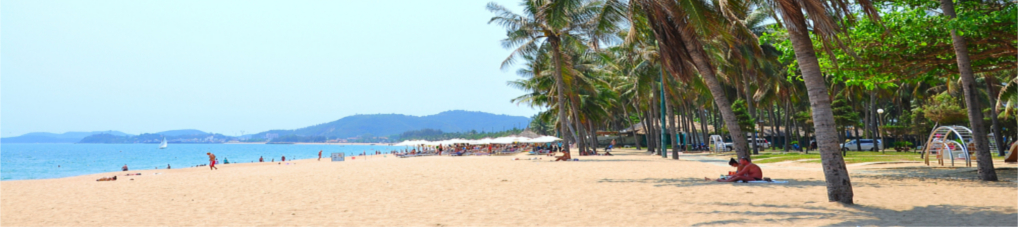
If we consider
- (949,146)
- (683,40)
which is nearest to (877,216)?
(683,40)

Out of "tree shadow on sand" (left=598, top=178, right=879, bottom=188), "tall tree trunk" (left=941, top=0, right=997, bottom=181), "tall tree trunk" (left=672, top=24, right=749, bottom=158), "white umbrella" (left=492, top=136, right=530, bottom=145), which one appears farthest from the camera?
"white umbrella" (left=492, top=136, right=530, bottom=145)

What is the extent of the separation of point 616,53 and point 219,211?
30.1 m

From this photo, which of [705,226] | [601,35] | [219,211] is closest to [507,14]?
[601,35]

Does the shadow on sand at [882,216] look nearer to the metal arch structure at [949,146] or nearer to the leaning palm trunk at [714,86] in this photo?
the leaning palm trunk at [714,86]

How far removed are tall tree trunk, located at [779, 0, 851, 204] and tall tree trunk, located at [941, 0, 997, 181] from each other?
17.4ft

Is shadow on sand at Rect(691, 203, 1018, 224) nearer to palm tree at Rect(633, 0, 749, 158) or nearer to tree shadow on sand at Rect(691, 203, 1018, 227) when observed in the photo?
tree shadow on sand at Rect(691, 203, 1018, 227)

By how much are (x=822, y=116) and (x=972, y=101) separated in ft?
20.8

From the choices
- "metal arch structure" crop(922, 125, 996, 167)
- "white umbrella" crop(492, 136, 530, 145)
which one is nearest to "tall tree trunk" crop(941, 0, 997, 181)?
"metal arch structure" crop(922, 125, 996, 167)

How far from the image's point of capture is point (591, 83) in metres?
39.2

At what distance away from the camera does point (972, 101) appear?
12289 mm

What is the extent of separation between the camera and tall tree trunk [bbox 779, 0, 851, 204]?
8266mm

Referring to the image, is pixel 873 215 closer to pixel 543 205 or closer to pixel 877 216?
pixel 877 216

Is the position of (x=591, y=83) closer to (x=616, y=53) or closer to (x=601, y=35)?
(x=616, y=53)

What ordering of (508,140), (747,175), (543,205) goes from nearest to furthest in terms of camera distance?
(543,205) < (747,175) < (508,140)
